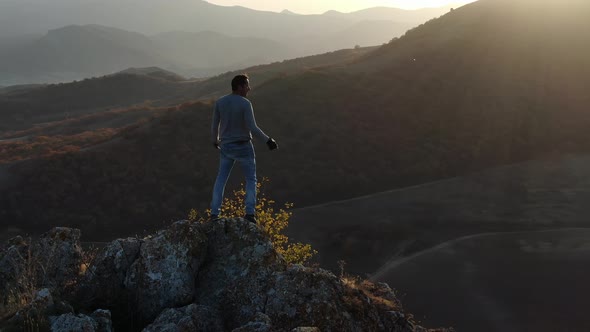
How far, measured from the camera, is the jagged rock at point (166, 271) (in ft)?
29.0

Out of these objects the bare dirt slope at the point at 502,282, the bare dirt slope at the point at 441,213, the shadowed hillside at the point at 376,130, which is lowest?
the bare dirt slope at the point at 502,282

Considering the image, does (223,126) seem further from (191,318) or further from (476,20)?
(476,20)

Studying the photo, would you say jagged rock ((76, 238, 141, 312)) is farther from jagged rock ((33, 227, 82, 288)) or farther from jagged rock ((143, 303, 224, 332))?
jagged rock ((143, 303, 224, 332))

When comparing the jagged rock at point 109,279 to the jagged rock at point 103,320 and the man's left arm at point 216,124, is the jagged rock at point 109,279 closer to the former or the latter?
the jagged rock at point 103,320

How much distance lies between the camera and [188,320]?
7.86 m

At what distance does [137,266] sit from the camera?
917cm

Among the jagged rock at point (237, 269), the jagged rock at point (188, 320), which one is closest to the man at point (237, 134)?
the jagged rock at point (237, 269)

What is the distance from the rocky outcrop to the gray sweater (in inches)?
80.8

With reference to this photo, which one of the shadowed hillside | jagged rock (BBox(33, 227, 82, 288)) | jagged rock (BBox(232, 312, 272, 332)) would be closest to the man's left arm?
jagged rock (BBox(33, 227, 82, 288))

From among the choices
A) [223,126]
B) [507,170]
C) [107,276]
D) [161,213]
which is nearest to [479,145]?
[507,170]

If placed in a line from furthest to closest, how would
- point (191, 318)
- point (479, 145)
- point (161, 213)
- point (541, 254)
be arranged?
point (479, 145) < point (161, 213) < point (541, 254) < point (191, 318)

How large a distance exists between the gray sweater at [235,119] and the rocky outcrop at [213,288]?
2053 mm

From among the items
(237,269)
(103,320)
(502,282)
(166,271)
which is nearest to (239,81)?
(237,269)

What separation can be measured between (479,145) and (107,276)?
3883 cm
